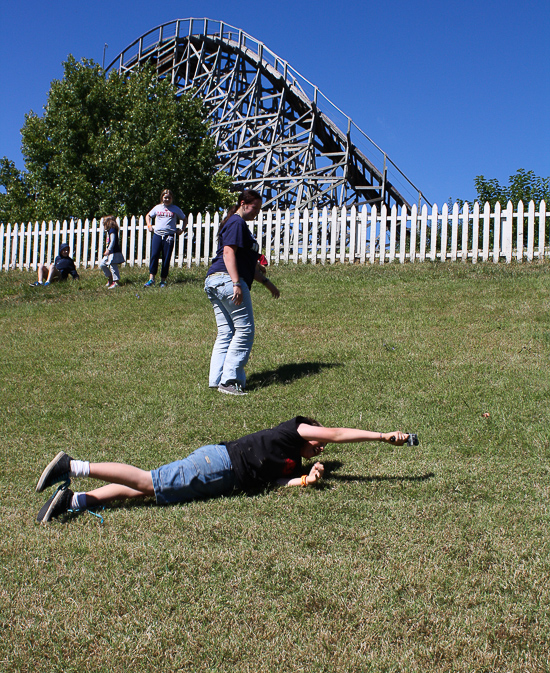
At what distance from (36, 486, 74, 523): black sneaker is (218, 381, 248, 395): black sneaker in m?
2.57

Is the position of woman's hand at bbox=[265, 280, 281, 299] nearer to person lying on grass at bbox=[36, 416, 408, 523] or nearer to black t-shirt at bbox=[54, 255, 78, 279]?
person lying on grass at bbox=[36, 416, 408, 523]

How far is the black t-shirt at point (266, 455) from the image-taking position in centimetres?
407

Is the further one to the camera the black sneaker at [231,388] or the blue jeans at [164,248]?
the blue jeans at [164,248]

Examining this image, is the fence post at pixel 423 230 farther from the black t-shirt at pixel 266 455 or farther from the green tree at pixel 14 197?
the green tree at pixel 14 197

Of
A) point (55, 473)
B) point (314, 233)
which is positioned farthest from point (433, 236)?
point (55, 473)

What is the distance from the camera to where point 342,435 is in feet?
13.9

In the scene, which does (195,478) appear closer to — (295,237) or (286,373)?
(286,373)

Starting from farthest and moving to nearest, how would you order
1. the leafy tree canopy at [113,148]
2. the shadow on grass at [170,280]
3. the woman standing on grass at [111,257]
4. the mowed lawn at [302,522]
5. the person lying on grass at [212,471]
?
the leafy tree canopy at [113,148] → the woman standing on grass at [111,257] → the shadow on grass at [170,280] → the person lying on grass at [212,471] → the mowed lawn at [302,522]

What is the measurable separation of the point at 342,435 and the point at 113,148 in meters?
22.7

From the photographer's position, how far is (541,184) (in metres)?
23.2

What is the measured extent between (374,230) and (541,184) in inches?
468

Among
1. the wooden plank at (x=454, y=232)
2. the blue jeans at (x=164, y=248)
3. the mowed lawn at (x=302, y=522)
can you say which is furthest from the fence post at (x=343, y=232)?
the mowed lawn at (x=302, y=522)

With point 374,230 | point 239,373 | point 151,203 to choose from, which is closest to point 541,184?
point 374,230

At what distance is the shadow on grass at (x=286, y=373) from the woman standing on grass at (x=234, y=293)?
0.99ft
